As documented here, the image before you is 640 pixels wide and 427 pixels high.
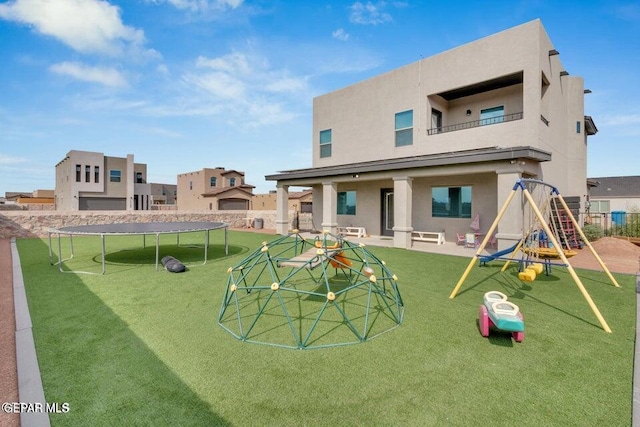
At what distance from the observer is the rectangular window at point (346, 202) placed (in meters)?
18.6

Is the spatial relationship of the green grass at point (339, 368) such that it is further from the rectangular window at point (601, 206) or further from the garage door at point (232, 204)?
the rectangular window at point (601, 206)

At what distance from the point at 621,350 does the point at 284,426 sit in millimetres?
4628

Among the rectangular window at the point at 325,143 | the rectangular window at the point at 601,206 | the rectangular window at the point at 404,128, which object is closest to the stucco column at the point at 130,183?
the rectangular window at the point at 325,143

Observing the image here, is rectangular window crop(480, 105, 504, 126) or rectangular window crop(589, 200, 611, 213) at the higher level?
rectangular window crop(480, 105, 504, 126)

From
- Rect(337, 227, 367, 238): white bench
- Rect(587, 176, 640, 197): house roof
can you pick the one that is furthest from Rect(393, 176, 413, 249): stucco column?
Rect(587, 176, 640, 197): house roof

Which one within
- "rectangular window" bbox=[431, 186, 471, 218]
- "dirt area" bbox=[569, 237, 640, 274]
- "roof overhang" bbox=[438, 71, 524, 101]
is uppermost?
"roof overhang" bbox=[438, 71, 524, 101]

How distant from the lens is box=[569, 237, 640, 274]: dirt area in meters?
9.30

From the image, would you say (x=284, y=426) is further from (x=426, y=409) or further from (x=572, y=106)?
(x=572, y=106)

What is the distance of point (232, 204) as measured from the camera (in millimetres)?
42938

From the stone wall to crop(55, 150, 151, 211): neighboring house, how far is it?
20.9m

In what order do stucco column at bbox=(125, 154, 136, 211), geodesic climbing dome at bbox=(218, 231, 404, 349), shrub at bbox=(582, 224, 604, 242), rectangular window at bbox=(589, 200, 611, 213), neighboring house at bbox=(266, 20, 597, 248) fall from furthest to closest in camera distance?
stucco column at bbox=(125, 154, 136, 211) → rectangular window at bbox=(589, 200, 611, 213) → shrub at bbox=(582, 224, 604, 242) → neighboring house at bbox=(266, 20, 597, 248) → geodesic climbing dome at bbox=(218, 231, 404, 349)

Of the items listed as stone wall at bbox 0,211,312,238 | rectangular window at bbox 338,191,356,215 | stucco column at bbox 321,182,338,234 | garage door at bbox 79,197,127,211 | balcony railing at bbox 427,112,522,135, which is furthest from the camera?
garage door at bbox 79,197,127,211

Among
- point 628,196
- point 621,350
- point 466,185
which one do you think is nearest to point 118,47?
point 466,185

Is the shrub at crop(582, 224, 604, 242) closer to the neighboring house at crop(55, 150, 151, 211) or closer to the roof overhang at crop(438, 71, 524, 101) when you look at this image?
the roof overhang at crop(438, 71, 524, 101)
